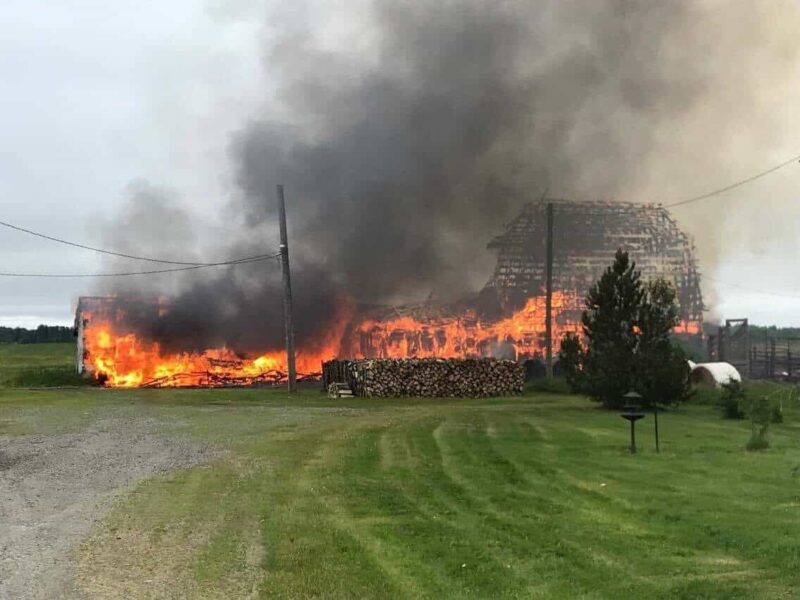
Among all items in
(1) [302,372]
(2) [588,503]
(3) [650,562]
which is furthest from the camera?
(1) [302,372]

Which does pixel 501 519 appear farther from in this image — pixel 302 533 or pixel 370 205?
pixel 370 205

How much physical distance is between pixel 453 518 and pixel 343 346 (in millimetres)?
27161

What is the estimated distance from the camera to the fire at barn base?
3142 centimetres

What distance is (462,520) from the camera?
7.45 m

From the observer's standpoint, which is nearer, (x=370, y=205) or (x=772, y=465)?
(x=772, y=465)

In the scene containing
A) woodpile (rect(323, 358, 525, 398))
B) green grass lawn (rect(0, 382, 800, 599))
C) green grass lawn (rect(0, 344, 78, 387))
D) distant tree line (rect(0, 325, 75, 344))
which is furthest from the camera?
distant tree line (rect(0, 325, 75, 344))

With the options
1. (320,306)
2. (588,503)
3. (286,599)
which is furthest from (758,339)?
(286,599)

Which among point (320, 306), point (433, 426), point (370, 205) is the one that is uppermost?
point (370, 205)

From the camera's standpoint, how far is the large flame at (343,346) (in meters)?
31.1

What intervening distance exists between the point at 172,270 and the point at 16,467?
23707 mm

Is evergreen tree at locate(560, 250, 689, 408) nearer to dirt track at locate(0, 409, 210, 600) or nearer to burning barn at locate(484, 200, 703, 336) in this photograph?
dirt track at locate(0, 409, 210, 600)

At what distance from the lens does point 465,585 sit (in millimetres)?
5547

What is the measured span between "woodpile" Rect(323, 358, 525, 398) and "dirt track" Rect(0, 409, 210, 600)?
403 inches

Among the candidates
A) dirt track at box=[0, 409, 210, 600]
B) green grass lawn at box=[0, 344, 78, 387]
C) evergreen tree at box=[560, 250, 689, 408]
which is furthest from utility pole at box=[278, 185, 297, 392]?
dirt track at box=[0, 409, 210, 600]
